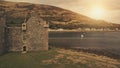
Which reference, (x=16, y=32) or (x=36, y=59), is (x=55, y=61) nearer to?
(x=36, y=59)

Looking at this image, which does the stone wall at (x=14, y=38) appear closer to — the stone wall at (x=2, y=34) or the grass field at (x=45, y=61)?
the stone wall at (x=2, y=34)

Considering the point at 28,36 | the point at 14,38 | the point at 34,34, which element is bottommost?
the point at 14,38

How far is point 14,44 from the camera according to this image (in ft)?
253

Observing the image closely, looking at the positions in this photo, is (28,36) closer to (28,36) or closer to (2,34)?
(28,36)

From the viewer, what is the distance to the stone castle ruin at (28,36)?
3012 inches

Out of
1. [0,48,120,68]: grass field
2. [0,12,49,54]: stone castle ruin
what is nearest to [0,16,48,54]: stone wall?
[0,12,49,54]: stone castle ruin

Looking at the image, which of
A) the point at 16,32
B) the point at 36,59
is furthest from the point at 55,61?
the point at 16,32

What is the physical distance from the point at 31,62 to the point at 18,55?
7.33 m

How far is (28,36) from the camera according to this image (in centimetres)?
7688

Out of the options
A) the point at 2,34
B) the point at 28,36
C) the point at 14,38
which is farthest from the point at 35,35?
the point at 2,34

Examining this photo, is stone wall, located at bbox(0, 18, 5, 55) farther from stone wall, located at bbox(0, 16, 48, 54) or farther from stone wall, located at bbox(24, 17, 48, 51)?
stone wall, located at bbox(24, 17, 48, 51)

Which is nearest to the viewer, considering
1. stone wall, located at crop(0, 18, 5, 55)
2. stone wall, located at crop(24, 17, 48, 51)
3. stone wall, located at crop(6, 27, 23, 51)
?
stone wall, located at crop(0, 18, 5, 55)

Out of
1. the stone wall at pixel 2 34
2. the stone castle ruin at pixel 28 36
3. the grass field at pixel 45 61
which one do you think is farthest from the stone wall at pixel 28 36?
the grass field at pixel 45 61

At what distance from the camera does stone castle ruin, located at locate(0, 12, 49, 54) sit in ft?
251
